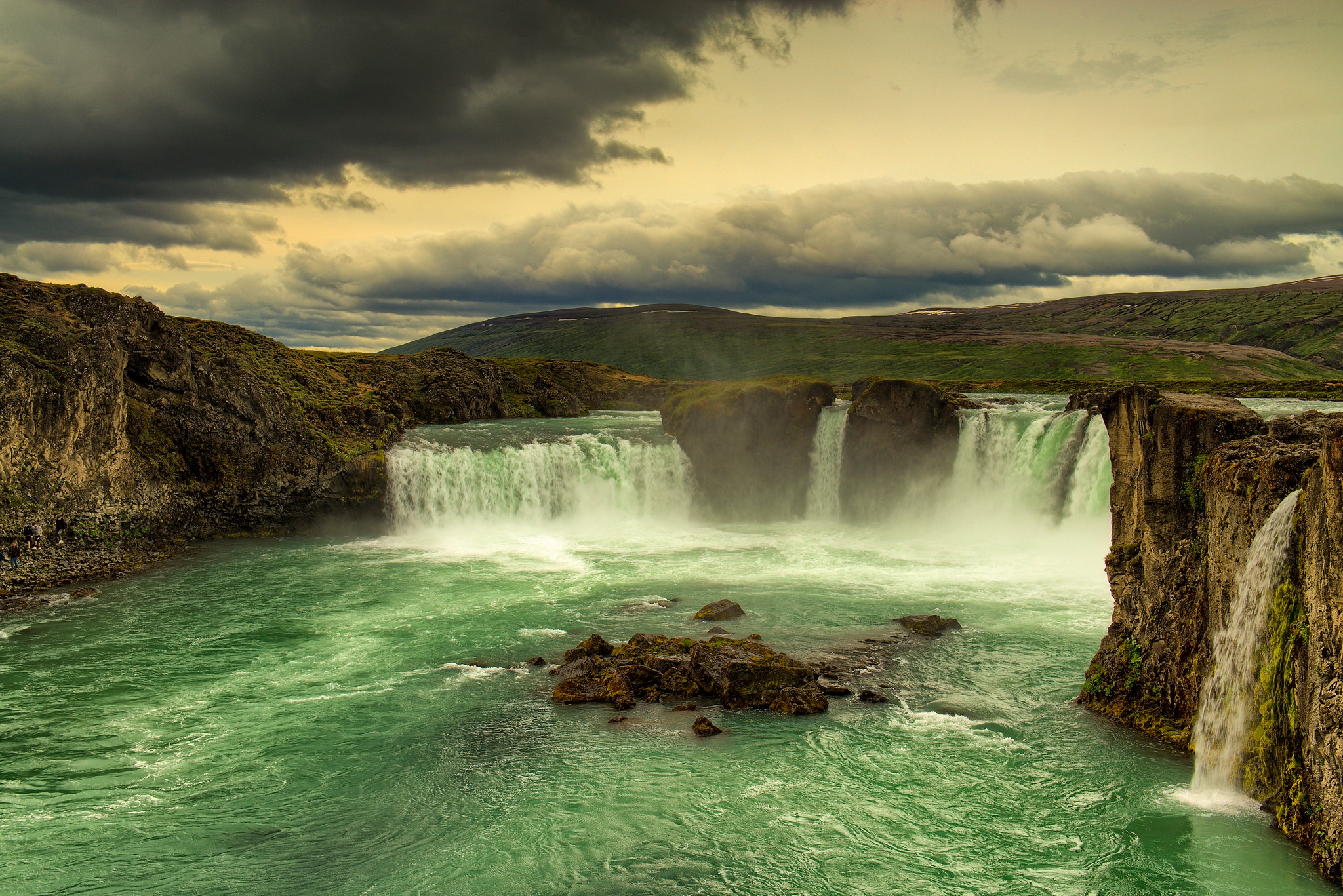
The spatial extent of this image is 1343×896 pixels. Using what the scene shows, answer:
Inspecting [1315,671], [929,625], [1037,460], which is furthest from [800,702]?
[1037,460]

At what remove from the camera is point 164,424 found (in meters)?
41.1

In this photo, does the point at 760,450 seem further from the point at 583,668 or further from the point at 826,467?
the point at 583,668

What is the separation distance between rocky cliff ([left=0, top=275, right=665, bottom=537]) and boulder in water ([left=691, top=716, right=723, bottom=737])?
31.1 m

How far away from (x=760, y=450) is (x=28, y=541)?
3806 cm

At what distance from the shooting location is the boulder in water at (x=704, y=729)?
56.0 feet

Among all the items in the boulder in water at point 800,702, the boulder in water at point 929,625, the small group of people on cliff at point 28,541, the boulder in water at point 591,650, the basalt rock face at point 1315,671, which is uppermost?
the basalt rock face at point 1315,671

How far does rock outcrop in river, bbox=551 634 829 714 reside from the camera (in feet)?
61.5

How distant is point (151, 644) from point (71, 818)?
37.5ft

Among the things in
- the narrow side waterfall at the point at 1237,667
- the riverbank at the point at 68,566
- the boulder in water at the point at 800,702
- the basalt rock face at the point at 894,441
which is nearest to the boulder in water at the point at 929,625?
the boulder in water at the point at 800,702

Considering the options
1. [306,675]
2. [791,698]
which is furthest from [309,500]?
[791,698]

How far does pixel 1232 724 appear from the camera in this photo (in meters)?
13.2

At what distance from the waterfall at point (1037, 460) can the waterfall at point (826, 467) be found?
731cm

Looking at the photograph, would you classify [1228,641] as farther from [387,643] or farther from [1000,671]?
[387,643]

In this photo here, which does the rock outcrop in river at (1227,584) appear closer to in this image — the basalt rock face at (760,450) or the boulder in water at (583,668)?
the boulder in water at (583,668)
